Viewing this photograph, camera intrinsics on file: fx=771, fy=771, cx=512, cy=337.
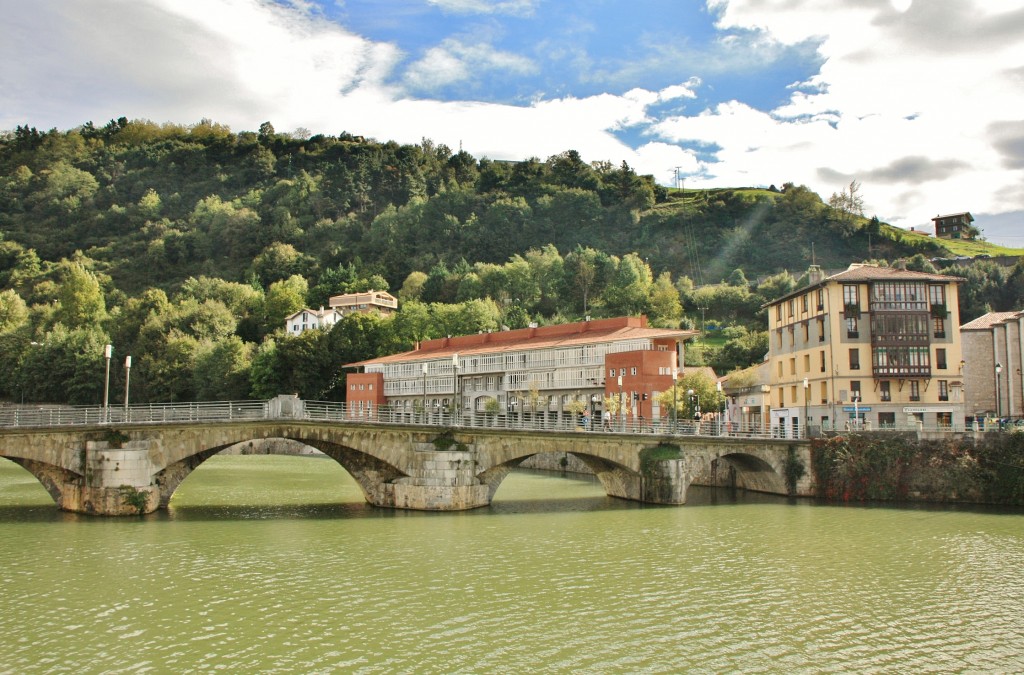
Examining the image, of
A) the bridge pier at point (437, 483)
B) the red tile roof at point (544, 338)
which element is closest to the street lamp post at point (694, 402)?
the red tile roof at point (544, 338)

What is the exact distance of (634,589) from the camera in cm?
2361

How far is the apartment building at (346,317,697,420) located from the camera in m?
65.0

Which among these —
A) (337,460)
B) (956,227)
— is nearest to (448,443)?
(337,460)

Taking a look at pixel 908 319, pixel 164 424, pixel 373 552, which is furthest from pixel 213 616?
pixel 908 319

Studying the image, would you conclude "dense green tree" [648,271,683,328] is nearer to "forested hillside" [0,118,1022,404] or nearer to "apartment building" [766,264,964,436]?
"forested hillside" [0,118,1022,404]

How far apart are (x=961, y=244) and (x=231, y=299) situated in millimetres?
141407

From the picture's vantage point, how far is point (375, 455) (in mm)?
38406

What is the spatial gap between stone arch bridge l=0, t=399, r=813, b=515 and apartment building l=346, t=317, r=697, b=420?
18.2 m

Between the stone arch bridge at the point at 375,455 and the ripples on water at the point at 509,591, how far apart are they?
1.55 metres

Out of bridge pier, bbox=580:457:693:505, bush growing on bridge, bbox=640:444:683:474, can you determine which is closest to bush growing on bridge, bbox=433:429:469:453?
bridge pier, bbox=580:457:693:505

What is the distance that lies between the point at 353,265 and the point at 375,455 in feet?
426

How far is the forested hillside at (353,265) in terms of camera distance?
345 ft

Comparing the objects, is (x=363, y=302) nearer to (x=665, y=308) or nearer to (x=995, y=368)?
(x=665, y=308)

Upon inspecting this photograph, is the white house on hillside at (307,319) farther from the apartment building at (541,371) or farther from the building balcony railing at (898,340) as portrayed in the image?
the building balcony railing at (898,340)
